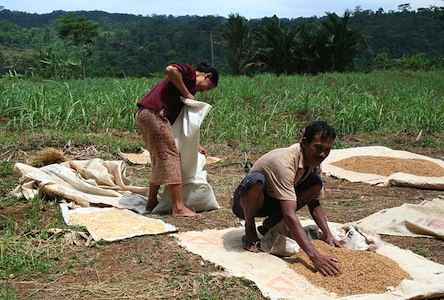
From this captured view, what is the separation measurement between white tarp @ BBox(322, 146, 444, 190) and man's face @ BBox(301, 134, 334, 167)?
245cm

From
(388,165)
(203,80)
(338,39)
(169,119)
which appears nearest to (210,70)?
(203,80)

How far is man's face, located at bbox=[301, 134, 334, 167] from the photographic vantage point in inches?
106

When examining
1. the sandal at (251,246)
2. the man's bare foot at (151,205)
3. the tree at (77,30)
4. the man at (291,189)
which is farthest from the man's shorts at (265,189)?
the tree at (77,30)

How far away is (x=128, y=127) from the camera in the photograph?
6883mm

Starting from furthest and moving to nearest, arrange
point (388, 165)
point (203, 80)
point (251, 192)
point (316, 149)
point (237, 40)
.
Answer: point (237, 40), point (388, 165), point (203, 80), point (251, 192), point (316, 149)

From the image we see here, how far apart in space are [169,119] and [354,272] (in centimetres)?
171

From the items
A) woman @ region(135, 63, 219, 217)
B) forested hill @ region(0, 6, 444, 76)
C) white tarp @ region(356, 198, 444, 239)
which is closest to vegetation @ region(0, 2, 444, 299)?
woman @ region(135, 63, 219, 217)

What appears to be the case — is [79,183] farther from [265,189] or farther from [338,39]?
[338,39]

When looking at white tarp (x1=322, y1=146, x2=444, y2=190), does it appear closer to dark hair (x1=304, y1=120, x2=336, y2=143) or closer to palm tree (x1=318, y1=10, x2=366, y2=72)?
dark hair (x1=304, y1=120, x2=336, y2=143)

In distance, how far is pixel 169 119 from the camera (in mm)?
3779

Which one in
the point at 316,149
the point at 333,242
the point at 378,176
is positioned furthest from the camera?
the point at 378,176

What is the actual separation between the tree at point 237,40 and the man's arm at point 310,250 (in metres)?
21.0

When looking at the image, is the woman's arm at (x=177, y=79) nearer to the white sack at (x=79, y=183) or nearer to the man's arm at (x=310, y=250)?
the white sack at (x=79, y=183)

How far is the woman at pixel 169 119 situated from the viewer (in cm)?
369
